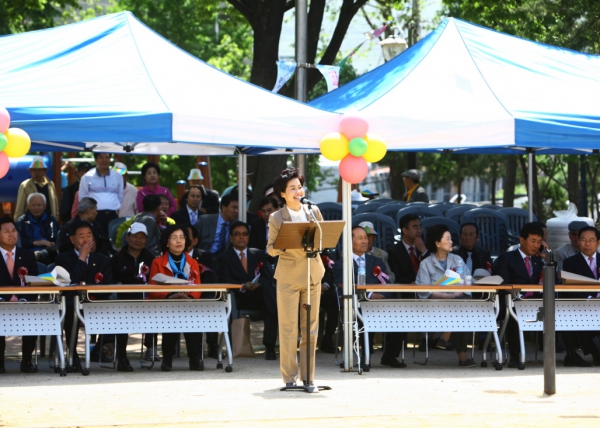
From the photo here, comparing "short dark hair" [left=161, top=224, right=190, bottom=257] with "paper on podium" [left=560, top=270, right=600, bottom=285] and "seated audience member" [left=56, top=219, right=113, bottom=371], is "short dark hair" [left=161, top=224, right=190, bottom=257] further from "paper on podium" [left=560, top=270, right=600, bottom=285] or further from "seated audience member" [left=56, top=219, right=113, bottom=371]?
Answer: "paper on podium" [left=560, top=270, right=600, bottom=285]

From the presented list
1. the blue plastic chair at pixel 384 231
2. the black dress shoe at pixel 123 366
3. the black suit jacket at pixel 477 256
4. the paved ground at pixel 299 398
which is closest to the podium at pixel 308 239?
the paved ground at pixel 299 398

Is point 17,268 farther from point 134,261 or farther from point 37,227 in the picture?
point 37,227

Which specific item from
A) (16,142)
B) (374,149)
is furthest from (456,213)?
(16,142)

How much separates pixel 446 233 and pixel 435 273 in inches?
17.9

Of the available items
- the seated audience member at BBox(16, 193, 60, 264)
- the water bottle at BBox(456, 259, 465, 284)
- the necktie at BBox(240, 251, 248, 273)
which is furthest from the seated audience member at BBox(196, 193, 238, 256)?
the water bottle at BBox(456, 259, 465, 284)

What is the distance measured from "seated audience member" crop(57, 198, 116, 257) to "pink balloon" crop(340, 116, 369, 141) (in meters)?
3.30

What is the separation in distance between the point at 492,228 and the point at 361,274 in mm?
4674

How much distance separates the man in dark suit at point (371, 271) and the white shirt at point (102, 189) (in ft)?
14.8

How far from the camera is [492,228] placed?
1453cm

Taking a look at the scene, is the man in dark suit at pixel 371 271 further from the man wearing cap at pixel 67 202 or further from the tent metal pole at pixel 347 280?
the man wearing cap at pixel 67 202

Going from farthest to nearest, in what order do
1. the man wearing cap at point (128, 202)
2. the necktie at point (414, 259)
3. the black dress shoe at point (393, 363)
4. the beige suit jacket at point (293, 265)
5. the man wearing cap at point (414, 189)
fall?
the man wearing cap at point (414, 189) → the man wearing cap at point (128, 202) → the necktie at point (414, 259) → the black dress shoe at point (393, 363) → the beige suit jacket at point (293, 265)

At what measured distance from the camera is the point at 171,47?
11547 millimetres

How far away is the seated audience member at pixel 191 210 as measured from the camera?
13.7m

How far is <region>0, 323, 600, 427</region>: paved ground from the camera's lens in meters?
7.36
